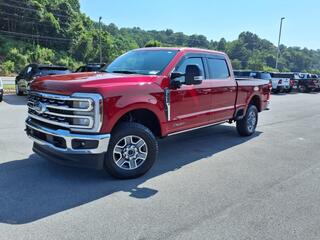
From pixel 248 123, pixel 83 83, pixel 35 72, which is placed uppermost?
pixel 83 83

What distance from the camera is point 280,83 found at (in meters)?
26.8

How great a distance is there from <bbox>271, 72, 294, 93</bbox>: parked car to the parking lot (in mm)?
20740

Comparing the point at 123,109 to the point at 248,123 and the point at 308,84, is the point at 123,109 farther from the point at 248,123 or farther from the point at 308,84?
the point at 308,84

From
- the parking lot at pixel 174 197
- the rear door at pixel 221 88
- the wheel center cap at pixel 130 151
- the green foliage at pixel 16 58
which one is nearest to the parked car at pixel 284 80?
the rear door at pixel 221 88

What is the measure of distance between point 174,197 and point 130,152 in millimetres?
1093

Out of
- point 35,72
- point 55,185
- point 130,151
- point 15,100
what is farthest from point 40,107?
point 15,100

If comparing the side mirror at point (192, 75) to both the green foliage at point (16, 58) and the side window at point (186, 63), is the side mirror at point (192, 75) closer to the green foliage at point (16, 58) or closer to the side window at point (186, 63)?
the side window at point (186, 63)

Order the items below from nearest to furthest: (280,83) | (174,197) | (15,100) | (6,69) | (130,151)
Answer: (174,197), (130,151), (15,100), (280,83), (6,69)

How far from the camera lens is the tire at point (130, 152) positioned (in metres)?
4.95

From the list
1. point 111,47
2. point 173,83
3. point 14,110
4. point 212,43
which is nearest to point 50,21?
point 111,47

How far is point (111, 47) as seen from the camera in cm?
9281

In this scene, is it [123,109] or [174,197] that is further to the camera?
[123,109]

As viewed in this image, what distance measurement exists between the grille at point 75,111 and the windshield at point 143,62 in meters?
1.55

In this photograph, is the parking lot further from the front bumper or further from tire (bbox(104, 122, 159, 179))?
the front bumper
